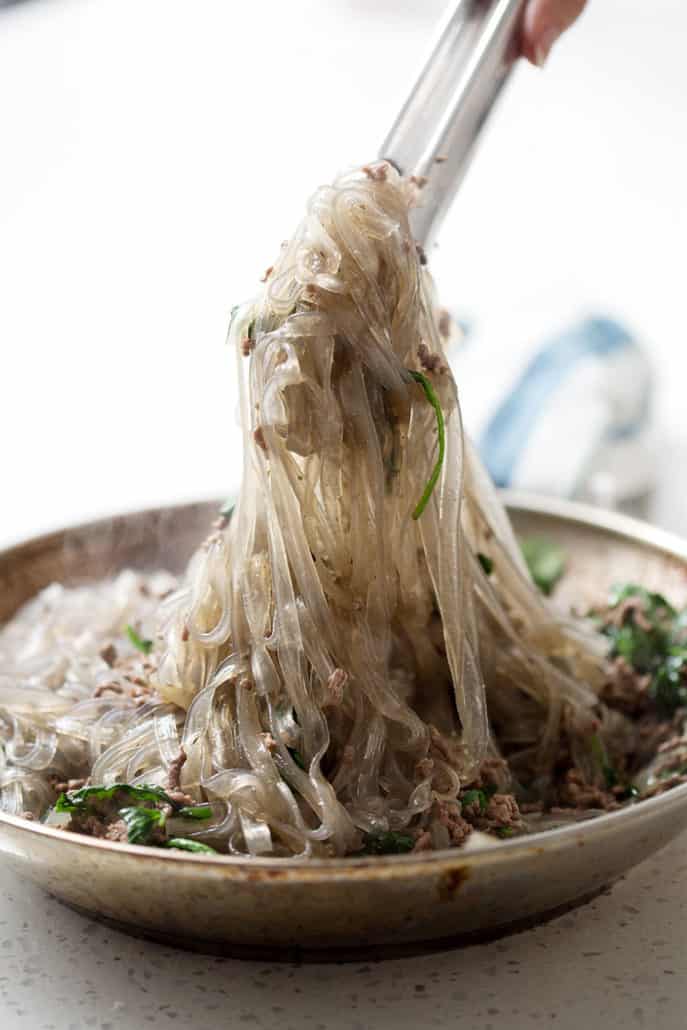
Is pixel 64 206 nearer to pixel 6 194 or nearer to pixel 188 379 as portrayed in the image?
pixel 6 194

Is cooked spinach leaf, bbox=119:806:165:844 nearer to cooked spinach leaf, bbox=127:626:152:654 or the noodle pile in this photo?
the noodle pile

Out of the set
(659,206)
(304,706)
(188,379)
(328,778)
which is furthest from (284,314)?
(659,206)

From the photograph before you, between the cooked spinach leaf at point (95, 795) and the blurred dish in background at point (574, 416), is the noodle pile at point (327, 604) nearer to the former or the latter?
the cooked spinach leaf at point (95, 795)

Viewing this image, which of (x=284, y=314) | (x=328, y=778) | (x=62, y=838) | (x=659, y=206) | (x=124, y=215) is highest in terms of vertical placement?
(x=659, y=206)

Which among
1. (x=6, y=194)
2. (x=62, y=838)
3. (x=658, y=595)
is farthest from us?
(x=6, y=194)

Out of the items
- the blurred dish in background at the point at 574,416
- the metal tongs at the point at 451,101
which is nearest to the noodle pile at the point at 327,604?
the metal tongs at the point at 451,101

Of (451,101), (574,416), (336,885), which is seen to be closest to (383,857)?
(336,885)
